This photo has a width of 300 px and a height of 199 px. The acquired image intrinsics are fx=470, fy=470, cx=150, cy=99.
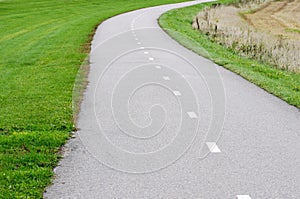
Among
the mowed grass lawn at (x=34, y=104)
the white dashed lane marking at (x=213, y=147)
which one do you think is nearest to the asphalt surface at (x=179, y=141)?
the white dashed lane marking at (x=213, y=147)

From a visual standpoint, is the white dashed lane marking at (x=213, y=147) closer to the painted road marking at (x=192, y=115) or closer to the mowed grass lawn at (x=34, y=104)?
the painted road marking at (x=192, y=115)

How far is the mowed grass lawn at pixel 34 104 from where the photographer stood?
5645 mm

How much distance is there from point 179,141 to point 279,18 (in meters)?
37.2

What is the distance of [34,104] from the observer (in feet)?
30.0

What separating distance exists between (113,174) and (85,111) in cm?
304

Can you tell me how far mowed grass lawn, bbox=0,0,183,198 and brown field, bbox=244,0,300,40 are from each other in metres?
15.7

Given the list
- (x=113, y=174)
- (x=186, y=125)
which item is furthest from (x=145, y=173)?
(x=186, y=125)

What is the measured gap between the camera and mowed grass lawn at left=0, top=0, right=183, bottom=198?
564 centimetres

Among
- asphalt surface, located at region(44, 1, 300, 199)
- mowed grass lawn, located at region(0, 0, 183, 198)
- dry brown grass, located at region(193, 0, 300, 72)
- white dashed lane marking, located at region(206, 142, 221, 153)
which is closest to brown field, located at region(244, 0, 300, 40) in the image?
dry brown grass, located at region(193, 0, 300, 72)

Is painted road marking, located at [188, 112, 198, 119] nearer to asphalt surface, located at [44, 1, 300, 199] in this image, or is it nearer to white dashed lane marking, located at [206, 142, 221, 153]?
asphalt surface, located at [44, 1, 300, 199]

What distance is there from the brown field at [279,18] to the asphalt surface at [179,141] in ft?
65.4

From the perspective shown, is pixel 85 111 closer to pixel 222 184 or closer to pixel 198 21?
pixel 222 184

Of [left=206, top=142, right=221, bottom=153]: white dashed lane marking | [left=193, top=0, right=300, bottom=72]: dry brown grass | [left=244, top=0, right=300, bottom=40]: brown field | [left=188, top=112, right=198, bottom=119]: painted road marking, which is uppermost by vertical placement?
[left=206, top=142, right=221, bottom=153]: white dashed lane marking

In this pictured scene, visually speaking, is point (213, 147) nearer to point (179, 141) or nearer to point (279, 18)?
point (179, 141)
